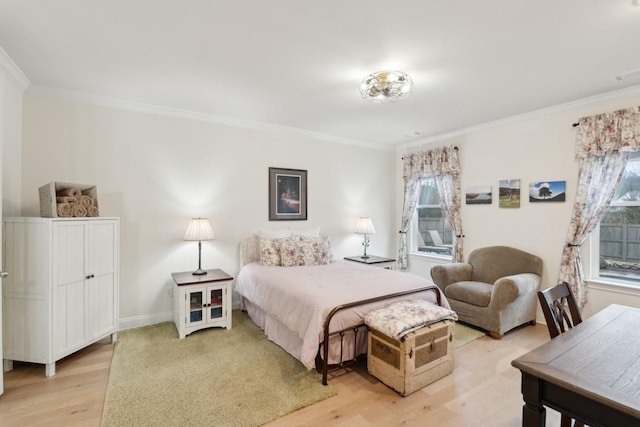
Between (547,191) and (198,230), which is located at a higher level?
(547,191)

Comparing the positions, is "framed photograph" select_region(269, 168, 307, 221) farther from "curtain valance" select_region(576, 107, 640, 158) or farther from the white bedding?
"curtain valance" select_region(576, 107, 640, 158)

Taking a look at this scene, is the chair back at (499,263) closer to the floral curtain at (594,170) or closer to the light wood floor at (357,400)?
the floral curtain at (594,170)

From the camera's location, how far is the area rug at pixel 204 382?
2.04 metres

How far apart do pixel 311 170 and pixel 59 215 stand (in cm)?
312

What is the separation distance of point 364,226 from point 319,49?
Result: 10.00 feet

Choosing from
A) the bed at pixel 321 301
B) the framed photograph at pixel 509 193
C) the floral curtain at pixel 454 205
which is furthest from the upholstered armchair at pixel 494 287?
the bed at pixel 321 301

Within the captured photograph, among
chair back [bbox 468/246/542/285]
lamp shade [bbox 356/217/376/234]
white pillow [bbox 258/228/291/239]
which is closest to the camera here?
chair back [bbox 468/246/542/285]

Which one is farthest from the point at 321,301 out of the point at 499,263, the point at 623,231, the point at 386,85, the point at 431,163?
the point at 431,163

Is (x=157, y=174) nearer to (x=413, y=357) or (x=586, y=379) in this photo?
(x=413, y=357)

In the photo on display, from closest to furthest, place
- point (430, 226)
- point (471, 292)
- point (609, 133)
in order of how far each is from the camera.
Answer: point (609, 133), point (471, 292), point (430, 226)

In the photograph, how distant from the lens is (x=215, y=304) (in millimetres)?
3473

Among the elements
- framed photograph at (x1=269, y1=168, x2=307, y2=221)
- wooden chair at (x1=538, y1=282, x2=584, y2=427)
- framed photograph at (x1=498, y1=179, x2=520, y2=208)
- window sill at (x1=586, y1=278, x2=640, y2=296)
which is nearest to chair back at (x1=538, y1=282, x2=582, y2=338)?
wooden chair at (x1=538, y1=282, x2=584, y2=427)

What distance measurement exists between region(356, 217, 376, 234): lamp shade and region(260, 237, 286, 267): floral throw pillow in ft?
4.99

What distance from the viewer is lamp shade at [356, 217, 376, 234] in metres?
4.93
